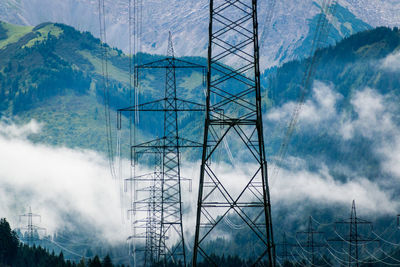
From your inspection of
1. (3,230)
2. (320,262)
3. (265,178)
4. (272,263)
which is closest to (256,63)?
(265,178)

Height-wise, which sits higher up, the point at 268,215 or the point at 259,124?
the point at 259,124

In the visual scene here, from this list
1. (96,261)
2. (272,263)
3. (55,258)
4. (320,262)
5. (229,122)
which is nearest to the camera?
(272,263)

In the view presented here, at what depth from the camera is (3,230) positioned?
146 meters

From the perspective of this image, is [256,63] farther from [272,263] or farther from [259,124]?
[272,263]

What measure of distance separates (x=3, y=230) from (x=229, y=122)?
11585 centimetres

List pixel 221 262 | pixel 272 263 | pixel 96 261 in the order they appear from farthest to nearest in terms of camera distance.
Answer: pixel 221 262 → pixel 96 261 → pixel 272 263

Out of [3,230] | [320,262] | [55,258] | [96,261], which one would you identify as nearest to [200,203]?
[96,261]

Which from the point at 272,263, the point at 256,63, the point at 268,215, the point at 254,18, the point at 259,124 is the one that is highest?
the point at 254,18

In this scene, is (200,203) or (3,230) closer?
(200,203)

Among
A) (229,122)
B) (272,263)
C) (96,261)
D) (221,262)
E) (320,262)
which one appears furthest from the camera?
(320,262)

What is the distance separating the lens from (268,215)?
3750 centimetres

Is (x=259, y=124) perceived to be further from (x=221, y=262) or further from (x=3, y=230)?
(x=221, y=262)

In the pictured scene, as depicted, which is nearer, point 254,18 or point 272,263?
point 272,263

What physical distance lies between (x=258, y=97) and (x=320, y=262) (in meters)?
164
